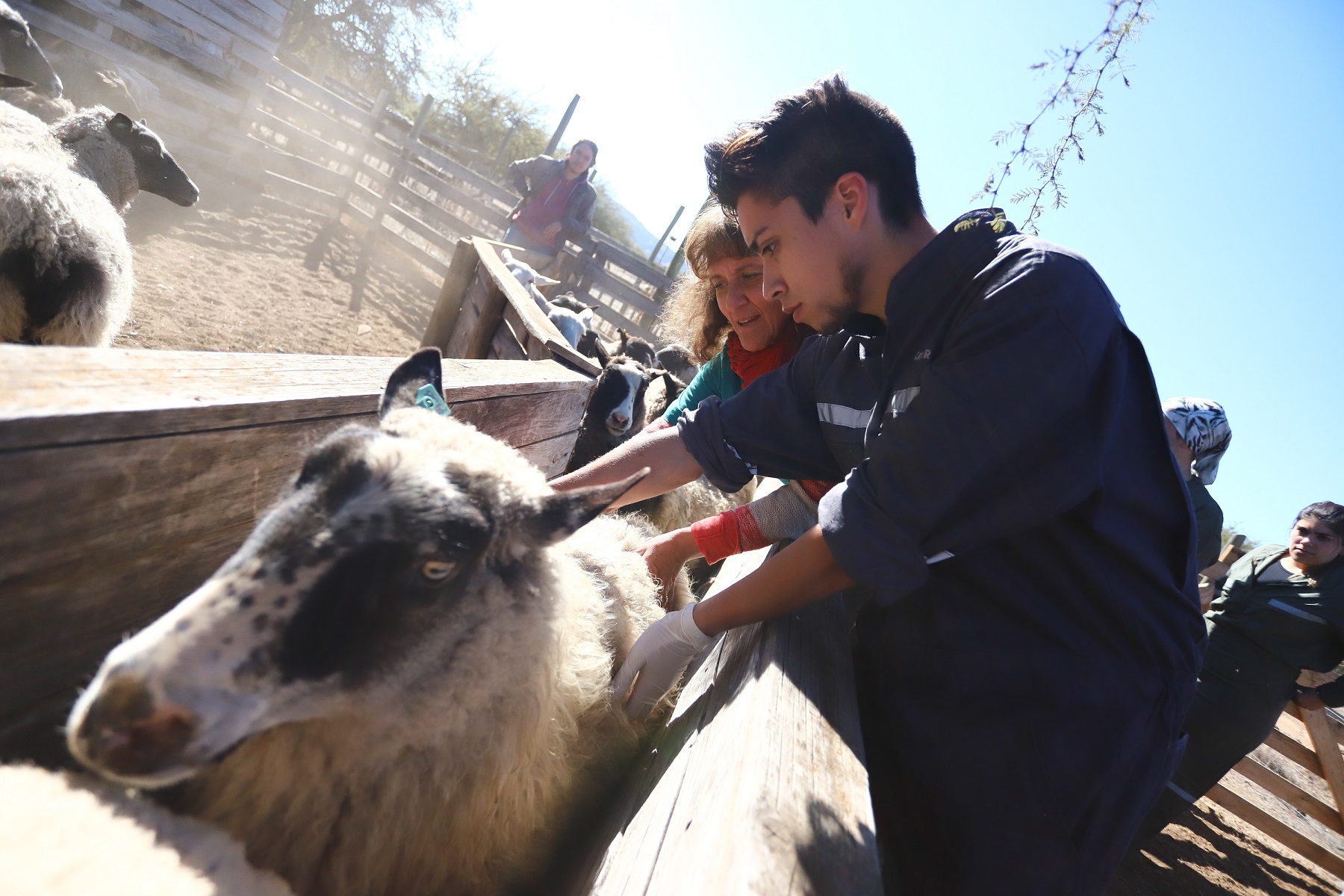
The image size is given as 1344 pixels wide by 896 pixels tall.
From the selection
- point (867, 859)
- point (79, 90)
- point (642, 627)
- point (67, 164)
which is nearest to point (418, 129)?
point (79, 90)

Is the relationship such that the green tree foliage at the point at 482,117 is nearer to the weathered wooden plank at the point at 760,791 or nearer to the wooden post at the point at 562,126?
the wooden post at the point at 562,126

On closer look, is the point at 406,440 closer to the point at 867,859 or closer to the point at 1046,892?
the point at 867,859

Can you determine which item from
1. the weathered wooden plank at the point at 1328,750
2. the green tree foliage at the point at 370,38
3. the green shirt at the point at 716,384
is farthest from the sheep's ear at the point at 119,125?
the green tree foliage at the point at 370,38

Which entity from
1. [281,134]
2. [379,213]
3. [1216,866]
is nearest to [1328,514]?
[1216,866]

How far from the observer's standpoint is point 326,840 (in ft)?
4.62

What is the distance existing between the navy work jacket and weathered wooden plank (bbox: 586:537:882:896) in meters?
→ 0.30

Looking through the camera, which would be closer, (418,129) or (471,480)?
(471,480)

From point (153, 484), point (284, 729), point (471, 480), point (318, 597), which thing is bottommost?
point (284, 729)

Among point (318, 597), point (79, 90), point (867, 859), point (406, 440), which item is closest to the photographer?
point (867, 859)

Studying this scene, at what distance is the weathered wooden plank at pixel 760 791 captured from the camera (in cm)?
85

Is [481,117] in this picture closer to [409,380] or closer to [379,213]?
[379,213]

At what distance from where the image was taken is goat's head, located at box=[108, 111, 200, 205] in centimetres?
613

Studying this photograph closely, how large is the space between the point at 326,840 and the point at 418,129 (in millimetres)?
17998

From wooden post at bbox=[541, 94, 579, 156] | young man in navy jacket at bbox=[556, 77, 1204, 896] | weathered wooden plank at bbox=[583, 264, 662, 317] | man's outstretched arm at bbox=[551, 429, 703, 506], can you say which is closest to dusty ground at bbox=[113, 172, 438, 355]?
weathered wooden plank at bbox=[583, 264, 662, 317]
